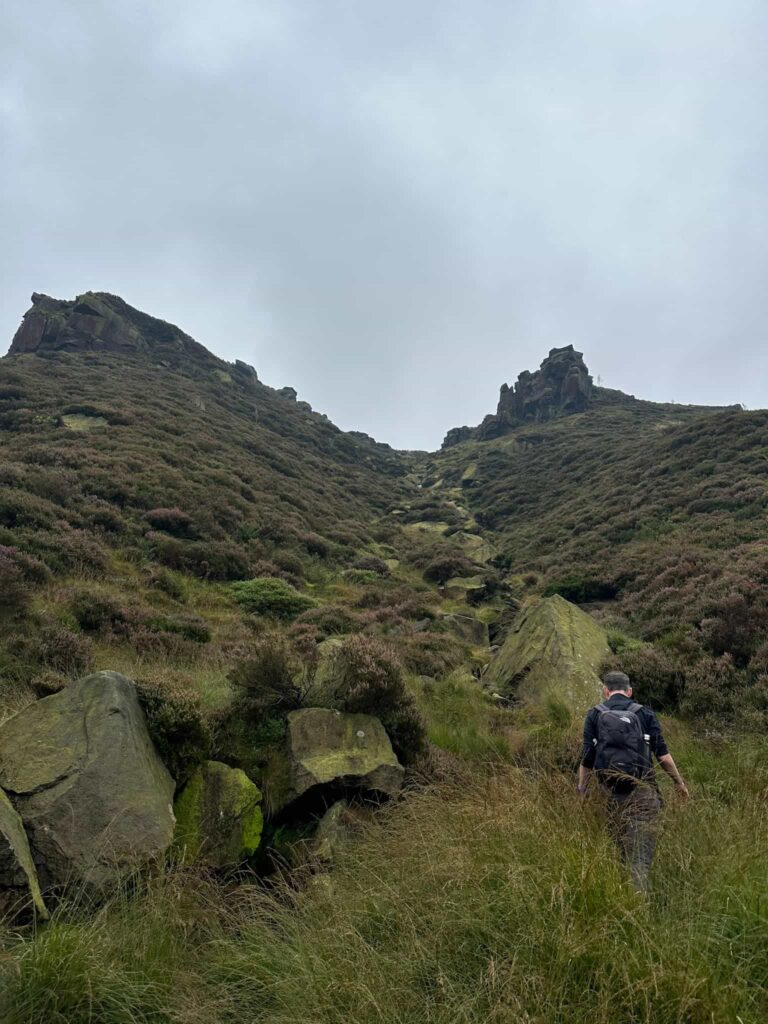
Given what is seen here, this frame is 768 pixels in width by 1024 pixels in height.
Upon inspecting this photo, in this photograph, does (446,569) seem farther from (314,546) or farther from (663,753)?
(663,753)

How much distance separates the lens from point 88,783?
4113 mm

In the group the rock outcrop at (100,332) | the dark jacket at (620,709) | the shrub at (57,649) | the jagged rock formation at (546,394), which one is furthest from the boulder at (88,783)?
the jagged rock formation at (546,394)

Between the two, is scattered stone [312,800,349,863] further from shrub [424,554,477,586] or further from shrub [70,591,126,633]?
shrub [424,554,477,586]

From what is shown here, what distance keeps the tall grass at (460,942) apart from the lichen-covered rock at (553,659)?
517 cm

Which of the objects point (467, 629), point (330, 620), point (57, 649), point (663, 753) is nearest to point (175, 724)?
point (57, 649)

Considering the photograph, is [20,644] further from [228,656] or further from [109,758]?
[109,758]

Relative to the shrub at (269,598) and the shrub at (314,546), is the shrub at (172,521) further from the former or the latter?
the shrub at (314,546)

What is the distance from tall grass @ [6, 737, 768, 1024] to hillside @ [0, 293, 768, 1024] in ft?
0.06

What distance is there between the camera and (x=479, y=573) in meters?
21.7

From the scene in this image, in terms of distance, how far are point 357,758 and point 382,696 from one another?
102cm

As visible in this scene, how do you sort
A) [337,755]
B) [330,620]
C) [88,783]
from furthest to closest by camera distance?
[330,620] < [337,755] < [88,783]

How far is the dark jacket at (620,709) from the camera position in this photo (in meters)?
4.60

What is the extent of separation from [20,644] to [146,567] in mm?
6420

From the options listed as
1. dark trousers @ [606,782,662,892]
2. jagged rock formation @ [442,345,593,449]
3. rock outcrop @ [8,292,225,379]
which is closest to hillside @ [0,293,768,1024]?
dark trousers @ [606,782,662,892]
